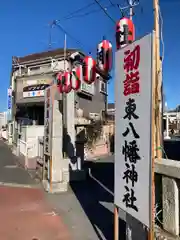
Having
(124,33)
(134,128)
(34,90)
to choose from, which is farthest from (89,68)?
(34,90)

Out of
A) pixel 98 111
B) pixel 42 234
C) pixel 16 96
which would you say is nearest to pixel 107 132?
pixel 98 111

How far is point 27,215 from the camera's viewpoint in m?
7.06

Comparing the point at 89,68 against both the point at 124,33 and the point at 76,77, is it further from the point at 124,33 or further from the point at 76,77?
the point at 124,33

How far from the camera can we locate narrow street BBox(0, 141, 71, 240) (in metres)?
5.81

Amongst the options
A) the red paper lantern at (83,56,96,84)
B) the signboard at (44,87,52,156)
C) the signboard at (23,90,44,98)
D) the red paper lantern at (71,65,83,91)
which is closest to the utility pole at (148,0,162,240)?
the red paper lantern at (83,56,96,84)

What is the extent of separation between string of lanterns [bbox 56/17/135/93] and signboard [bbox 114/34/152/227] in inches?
23.8

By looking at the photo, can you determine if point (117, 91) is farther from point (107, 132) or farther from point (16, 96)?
point (16, 96)

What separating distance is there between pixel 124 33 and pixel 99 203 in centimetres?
535

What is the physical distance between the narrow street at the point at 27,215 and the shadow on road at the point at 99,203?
2.68ft

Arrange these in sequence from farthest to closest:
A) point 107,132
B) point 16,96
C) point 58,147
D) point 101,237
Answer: point 16,96, point 107,132, point 58,147, point 101,237

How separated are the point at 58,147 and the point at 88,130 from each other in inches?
472

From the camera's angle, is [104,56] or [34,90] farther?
[34,90]

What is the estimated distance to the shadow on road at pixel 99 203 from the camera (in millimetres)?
6066

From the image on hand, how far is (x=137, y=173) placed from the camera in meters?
3.87
